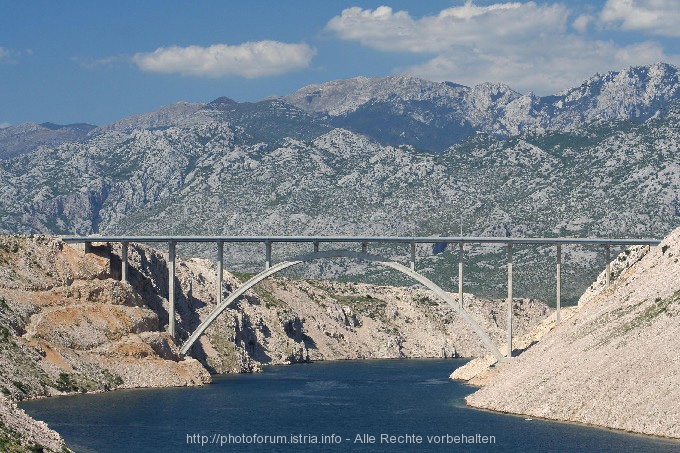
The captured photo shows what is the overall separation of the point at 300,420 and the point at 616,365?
23.4 meters

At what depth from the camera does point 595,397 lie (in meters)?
90.9

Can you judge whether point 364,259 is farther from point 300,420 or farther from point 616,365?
point 616,365

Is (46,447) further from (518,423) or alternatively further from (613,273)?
(613,273)

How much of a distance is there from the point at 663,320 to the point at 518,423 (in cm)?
1279

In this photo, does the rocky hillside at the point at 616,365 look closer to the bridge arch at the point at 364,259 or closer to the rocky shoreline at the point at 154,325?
the bridge arch at the point at 364,259

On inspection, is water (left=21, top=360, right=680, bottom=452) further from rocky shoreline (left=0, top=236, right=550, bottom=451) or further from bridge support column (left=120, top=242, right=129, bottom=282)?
bridge support column (left=120, top=242, right=129, bottom=282)

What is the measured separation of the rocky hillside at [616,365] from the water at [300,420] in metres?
1.78

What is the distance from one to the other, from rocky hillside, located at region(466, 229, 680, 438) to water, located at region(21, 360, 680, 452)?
1.78m

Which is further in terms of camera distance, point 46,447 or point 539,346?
point 539,346

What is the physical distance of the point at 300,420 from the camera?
323 ft

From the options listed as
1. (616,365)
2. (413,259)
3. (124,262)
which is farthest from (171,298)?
(616,365)

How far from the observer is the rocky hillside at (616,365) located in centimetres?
8675

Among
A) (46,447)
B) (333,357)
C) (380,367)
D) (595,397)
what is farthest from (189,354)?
(46,447)

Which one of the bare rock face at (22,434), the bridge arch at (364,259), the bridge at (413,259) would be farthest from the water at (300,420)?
the bare rock face at (22,434)
